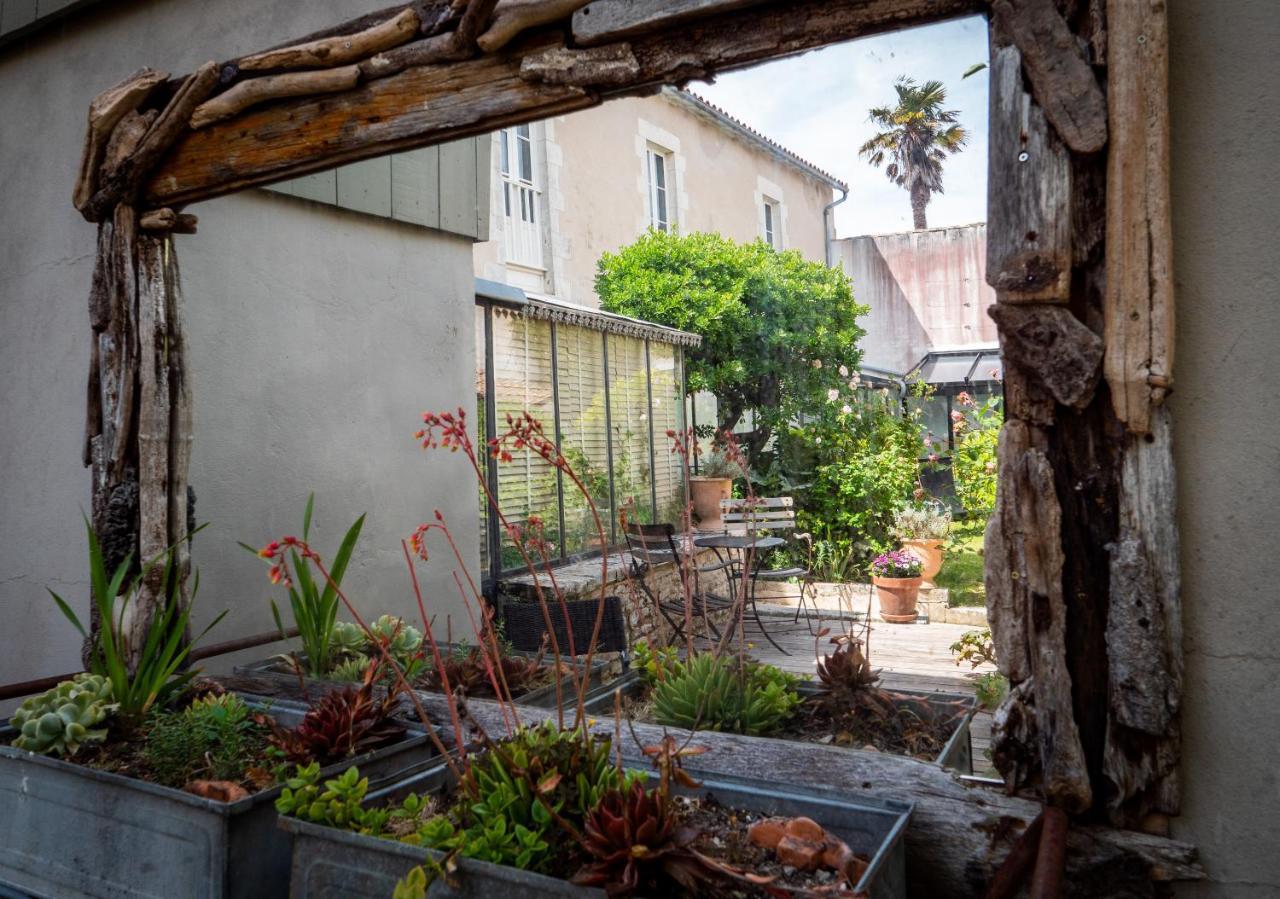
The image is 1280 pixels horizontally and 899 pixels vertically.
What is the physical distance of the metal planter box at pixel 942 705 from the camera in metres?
2.25

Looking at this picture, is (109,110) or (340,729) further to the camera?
(109,110)

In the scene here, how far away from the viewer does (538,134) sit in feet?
31.5

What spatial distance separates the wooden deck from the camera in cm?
470

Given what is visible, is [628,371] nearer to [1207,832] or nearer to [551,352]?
[551,352]

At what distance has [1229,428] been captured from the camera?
1.63 metres

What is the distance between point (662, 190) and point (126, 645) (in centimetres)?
998

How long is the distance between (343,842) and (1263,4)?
2.32 metres

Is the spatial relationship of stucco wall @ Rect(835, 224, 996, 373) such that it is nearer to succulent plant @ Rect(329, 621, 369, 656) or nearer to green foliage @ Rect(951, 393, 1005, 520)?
green foliage @ Rect(951, 393, 1005, 520)

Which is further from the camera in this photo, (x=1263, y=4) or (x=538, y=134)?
(x=538, y=134)

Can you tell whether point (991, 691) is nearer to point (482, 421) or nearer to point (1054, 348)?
point (1054, 348)

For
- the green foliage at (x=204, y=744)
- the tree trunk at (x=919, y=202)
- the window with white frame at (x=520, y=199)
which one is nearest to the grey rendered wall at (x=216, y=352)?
the green foliage at (x=204, y=744)

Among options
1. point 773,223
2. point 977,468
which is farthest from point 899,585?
point 773,223

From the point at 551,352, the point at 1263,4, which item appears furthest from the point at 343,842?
the point at 551,352

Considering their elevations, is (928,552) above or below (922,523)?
below
